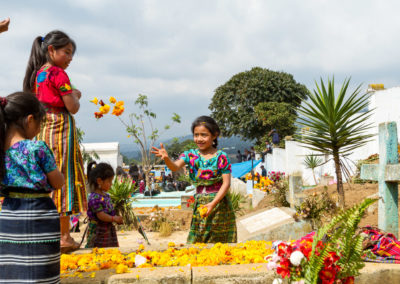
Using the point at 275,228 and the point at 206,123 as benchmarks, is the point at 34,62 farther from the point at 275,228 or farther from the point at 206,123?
the point at 275,228

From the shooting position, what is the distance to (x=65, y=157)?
3393 mm

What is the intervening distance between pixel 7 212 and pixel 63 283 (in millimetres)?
671

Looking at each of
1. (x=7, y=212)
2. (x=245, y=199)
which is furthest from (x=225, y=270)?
(x=245, y=199)

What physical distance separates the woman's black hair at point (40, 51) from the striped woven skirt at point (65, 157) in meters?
0.37

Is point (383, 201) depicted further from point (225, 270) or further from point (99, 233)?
point (99, 233)

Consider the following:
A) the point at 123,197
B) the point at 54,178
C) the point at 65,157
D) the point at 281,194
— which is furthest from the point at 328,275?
the point at 281,194

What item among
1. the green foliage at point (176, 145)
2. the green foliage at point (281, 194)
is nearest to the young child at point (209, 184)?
the green foliage at point (281, 194)

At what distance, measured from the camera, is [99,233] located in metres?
4.32

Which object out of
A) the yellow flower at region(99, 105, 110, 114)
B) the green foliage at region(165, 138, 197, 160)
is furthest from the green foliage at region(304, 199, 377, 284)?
the green foliage at region(165, 138, 197, 160)

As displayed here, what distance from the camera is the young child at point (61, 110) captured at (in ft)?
11.0

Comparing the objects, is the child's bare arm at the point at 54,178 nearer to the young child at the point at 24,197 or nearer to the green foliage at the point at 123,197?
the young child at the point at 24,197

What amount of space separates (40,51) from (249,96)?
107ft

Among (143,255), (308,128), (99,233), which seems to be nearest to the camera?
(143,255)

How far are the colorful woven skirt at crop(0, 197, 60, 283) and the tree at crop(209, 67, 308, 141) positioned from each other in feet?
103
